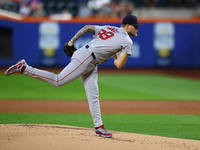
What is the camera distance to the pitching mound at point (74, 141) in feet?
15.9

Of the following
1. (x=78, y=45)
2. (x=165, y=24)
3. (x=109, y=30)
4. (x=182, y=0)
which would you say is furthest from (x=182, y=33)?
(x=109, y=30)

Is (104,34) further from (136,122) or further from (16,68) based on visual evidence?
(136,122)

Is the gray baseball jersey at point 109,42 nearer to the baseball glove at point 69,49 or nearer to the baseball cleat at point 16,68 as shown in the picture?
the baseball glove at point 69,49

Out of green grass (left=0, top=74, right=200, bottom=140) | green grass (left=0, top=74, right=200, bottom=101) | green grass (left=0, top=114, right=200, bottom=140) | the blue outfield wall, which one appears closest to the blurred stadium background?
the blue outfield wall

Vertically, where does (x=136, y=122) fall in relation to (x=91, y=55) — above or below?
below

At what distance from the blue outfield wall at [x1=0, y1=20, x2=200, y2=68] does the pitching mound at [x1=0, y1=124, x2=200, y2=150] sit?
13103 millimetres

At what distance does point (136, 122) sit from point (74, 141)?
2.40 meters

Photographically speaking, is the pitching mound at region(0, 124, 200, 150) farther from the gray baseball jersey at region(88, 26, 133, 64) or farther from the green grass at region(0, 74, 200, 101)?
the green grass at region(0, 74, 200, 101)

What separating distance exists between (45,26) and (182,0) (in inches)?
294

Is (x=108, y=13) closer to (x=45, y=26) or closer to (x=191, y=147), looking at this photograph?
(x=45, y=26)

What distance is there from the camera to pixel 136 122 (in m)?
7.26

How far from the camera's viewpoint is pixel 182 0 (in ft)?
67.9

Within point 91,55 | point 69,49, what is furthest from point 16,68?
point 91,55

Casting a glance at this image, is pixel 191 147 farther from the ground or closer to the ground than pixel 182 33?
closer to the ground
